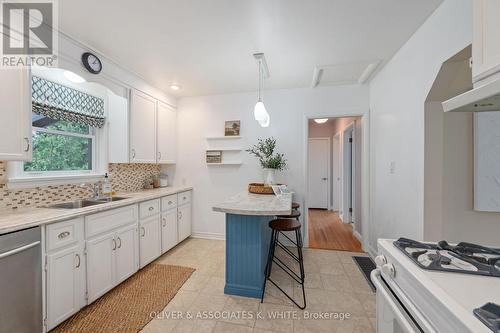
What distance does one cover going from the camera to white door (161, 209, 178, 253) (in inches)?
115

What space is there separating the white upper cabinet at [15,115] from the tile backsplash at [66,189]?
398 mm

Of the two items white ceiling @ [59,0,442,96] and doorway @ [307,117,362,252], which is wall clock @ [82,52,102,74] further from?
doorway @ [307,117,362,252]

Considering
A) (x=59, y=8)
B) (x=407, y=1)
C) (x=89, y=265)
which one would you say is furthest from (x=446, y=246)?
(x=59, y=8)

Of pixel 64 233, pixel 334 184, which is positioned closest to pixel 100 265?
pixel 64 233

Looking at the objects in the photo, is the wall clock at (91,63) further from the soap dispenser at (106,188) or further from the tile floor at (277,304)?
the tile floor at (277,304)

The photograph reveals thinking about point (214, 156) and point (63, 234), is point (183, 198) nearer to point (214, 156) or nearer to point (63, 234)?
point (214, 156)

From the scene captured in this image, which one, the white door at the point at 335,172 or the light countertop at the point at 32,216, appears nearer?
the light countertop at the point at 32,216

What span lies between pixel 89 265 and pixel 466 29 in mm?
3378

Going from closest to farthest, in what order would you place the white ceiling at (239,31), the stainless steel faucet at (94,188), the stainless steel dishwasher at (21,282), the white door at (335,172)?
the stainless steel dishwasher at (21,282), the white ceiling at (239,31), the stainless steel faucet at (94,188), the white door at (335,172)

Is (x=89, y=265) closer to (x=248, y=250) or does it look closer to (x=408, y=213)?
(x=248, y=250)

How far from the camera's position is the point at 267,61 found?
2533 mm

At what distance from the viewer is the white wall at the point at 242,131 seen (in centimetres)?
328

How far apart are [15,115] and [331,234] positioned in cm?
438

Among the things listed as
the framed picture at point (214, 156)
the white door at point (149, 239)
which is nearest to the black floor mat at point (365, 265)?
the framed picture at point (214, 156)
